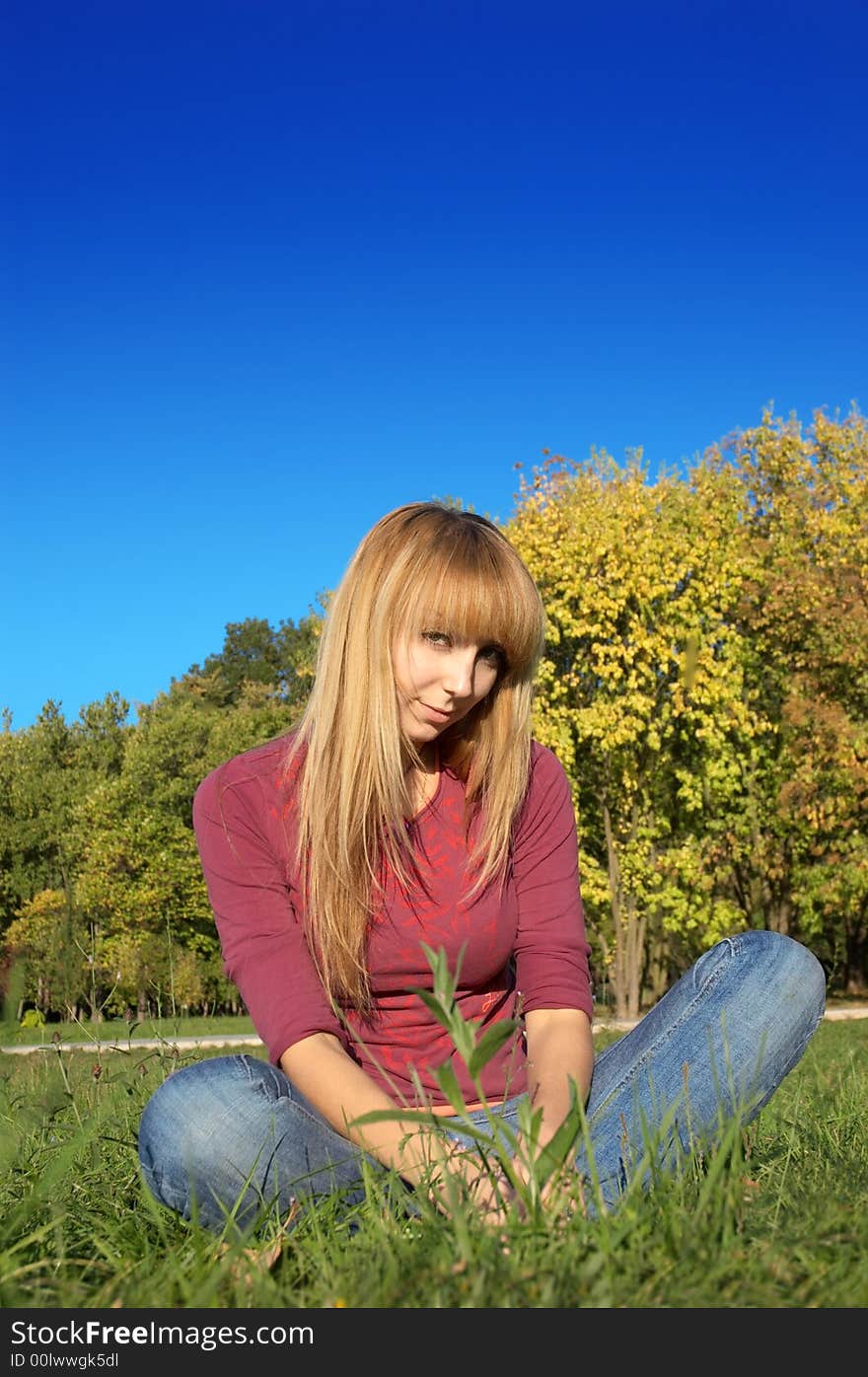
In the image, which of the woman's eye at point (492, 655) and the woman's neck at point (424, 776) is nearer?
the woman's eye at point (492, 655)

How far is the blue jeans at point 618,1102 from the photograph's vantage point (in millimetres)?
2312

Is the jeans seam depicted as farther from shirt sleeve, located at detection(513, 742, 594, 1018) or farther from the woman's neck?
the woman's neck

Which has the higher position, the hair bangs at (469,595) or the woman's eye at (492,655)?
the hair bangs at (469,595)

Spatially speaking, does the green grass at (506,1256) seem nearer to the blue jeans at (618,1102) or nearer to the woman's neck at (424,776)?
the blue jeans at (618,1102)

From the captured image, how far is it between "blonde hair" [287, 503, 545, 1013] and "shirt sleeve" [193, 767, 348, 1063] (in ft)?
0.26

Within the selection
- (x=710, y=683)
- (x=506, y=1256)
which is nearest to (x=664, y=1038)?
(x=506, y=1256)

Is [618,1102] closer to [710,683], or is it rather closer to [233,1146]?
[233,1146]

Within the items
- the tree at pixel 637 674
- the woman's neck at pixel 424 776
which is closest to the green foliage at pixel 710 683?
the tree at pixel 637 674

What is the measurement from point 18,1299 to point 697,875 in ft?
70.6

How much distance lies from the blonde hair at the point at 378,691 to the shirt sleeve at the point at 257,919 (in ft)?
0.26

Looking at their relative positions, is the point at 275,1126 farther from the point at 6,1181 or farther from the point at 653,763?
the point at 653,763

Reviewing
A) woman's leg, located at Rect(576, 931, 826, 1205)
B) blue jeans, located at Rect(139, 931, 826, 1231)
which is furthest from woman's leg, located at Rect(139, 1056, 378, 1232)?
woman's leg, located at Rect(576, 931, 826, 1205)

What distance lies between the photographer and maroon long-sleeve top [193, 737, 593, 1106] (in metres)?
2.67

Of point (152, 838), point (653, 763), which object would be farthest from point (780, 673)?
point (152, 838)
